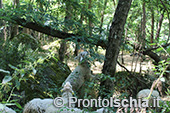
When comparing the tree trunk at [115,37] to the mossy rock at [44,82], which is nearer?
the mossy rock at [44,82]

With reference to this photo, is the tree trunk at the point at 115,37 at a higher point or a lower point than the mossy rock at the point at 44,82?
higher

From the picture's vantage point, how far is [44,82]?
4.26 meters

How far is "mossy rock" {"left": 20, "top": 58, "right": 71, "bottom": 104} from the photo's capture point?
12.4 ft

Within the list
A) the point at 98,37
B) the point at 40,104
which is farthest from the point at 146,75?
the point at 40,104

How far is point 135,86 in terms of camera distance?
271 inches

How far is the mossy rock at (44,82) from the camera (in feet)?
12.4

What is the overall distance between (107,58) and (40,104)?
2.02 m

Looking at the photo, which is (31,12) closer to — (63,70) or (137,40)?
(63,70)

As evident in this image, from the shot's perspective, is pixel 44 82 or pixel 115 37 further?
pixel 44 82

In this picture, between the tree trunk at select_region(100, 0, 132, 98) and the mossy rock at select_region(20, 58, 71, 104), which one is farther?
the tree trunk at select_region(100, 0, 132, 98)

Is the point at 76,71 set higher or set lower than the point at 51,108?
higher

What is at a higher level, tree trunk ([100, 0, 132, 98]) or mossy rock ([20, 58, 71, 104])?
tree trunk ([100, 0, 132, 98])

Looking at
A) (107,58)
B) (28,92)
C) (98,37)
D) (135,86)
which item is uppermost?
(98,37)

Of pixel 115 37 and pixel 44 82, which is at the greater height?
pixel 115 37
